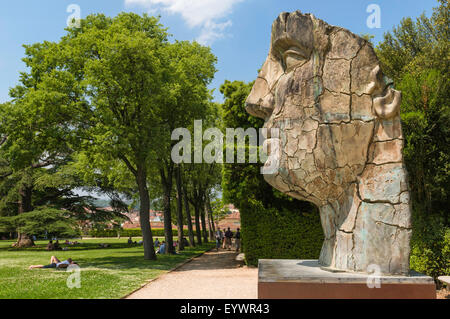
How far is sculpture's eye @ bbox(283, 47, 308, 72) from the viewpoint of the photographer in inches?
241

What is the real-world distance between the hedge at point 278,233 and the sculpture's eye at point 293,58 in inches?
379

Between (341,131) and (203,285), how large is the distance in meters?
6.74

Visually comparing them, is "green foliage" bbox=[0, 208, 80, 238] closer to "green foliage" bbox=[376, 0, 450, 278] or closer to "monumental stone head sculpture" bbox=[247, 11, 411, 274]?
"green foliage" bbox=[376, 0, 450, 278]

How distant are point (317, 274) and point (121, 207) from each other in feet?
92.5

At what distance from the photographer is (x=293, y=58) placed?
6.18 m

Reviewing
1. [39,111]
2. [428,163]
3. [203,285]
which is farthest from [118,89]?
[428,163]

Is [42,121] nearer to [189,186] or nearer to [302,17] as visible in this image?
[302,17]

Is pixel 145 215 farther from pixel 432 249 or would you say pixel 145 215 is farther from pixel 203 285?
pixel 432 249

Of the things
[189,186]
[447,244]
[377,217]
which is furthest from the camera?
[189,186]

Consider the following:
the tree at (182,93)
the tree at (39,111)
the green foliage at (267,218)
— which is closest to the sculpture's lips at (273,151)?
the green foliage at (267,218)

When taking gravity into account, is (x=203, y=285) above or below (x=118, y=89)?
below

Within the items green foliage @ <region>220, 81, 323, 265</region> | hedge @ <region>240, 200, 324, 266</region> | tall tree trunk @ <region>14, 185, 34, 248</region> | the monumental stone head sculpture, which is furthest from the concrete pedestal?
tall tree trunk @ <region>14, 185, 34, 248</region>

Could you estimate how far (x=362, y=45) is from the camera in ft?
19.6
